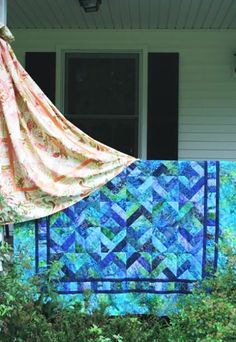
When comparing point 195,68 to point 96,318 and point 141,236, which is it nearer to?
point 141,236

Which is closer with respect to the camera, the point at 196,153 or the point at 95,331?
the point at 95,331

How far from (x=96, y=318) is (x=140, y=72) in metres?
3.78

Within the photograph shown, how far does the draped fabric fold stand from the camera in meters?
3.82

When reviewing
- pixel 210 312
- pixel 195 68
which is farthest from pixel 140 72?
pixel 210 312

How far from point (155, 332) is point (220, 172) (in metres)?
1.28

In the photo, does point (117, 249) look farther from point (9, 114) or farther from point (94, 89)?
point (94, 89)

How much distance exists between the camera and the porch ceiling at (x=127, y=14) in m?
5.62

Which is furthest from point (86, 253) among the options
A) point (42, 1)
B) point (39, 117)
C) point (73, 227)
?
point (42, 1)

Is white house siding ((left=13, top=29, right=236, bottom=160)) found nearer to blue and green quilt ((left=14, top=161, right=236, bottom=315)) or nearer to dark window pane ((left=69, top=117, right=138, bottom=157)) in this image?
dark window pane ((left=69, top=117, right=138, bottom=157))

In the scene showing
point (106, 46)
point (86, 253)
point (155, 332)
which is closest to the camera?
point (155, 332)

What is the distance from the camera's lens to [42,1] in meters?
5.60

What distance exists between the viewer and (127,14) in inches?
236

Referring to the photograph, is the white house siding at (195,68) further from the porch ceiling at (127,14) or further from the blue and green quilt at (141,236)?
the blue and green quilt at (141,236)

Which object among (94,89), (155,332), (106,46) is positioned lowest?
(155,332)
